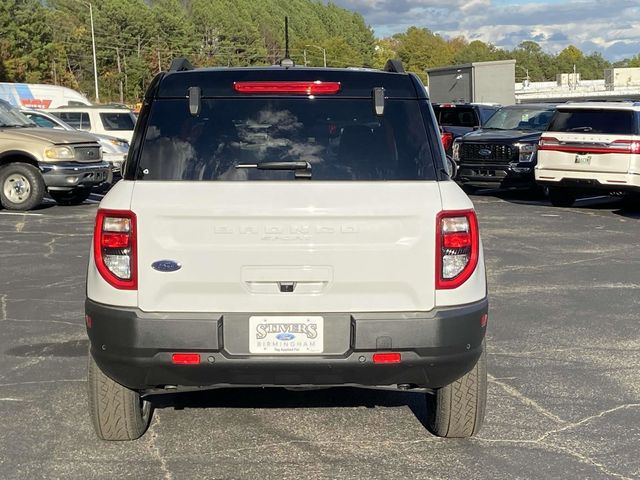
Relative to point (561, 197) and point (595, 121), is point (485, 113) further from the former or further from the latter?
point (595, 121)

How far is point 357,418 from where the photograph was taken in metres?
5.14

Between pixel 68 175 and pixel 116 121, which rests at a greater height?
pixel 116 121

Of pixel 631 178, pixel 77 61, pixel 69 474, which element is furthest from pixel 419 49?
pixel 69 474

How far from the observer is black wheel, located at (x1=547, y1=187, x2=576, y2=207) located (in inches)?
635

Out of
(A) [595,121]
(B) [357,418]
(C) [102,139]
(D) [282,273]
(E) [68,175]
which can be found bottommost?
(B) [357,418]

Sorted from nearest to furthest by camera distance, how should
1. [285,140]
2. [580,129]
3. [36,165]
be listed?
1. [285,140]
2. [580,129]
3. [36,165]

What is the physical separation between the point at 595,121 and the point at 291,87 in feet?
38.5

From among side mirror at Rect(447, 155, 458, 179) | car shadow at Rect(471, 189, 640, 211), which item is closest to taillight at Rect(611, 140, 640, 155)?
car shadow at Rect(471, 189, 640, 211)

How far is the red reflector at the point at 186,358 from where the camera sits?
3.97 meters

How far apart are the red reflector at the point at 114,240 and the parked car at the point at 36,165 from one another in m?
11.6

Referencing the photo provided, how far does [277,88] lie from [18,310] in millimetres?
4536

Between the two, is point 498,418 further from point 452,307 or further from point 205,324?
point 205,324

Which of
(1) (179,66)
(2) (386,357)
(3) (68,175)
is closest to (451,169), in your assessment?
(2) (386,357)

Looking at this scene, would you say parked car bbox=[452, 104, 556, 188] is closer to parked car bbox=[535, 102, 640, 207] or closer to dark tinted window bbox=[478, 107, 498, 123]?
parked car bbox=[535, 102, 640, 207]
